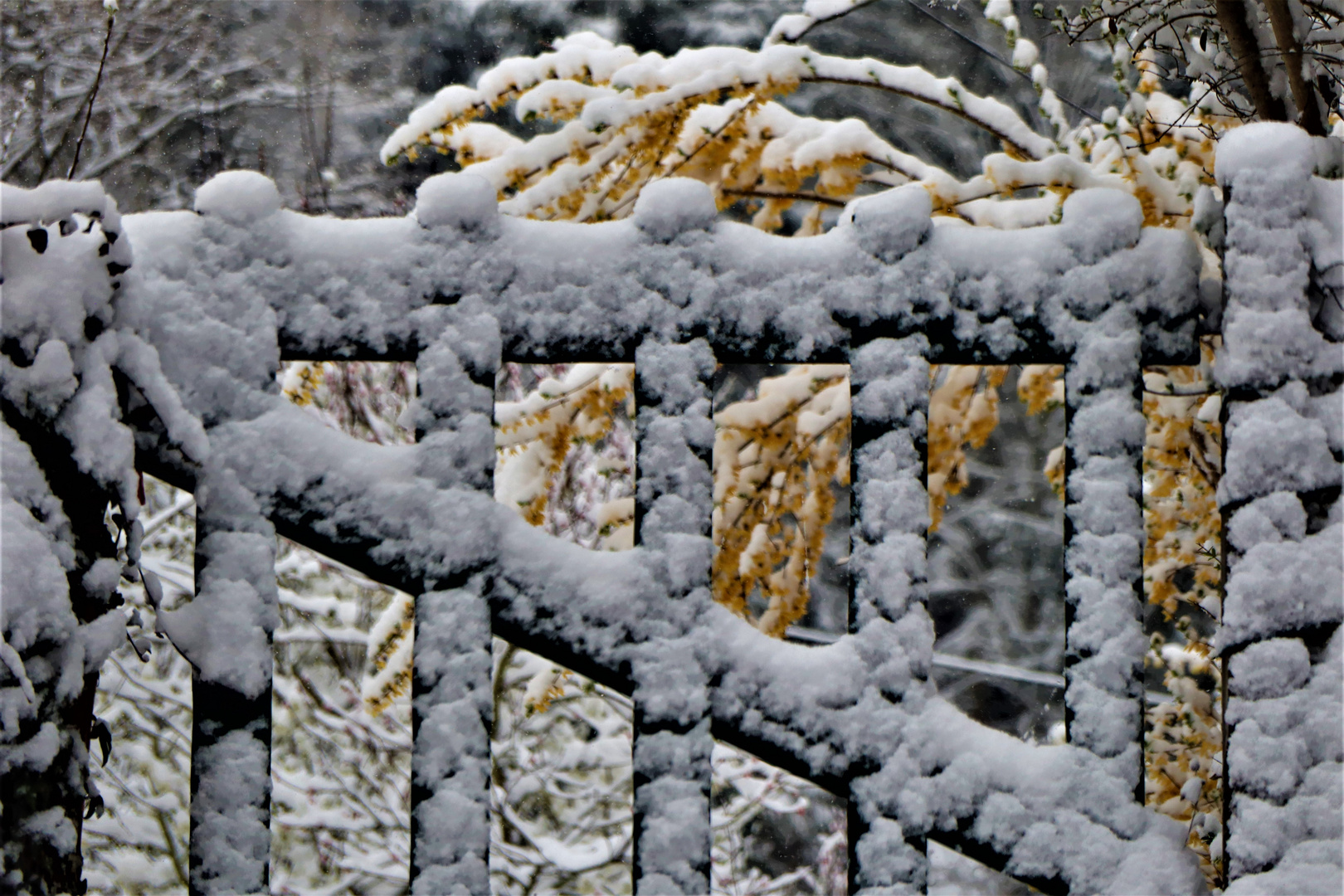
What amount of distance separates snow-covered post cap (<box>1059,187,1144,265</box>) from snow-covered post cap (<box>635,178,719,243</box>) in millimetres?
411

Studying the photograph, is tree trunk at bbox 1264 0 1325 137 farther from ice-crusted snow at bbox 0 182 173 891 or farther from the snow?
ice-crusted snow at bbox 0 182 173 891

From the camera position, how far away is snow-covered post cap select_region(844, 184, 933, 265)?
1.16 metres

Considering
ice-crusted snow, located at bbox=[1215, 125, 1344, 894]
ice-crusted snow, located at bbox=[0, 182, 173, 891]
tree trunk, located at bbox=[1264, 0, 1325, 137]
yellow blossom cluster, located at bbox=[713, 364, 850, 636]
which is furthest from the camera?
yellow blossom cluster, located at bbox=[713, 364, 850, 636]

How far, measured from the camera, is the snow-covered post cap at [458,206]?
1.14 m

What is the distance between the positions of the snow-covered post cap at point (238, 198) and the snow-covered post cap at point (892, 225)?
25.5 inches

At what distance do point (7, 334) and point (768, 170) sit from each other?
1.20 m

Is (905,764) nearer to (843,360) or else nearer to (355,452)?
(843,360)

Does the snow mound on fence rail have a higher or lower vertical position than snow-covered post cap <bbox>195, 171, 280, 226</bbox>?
lower

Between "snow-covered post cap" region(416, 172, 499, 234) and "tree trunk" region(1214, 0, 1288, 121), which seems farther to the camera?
"tree trunk" region(1214, 0, 1288, 121)

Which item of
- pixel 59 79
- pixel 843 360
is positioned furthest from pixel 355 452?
pixel 59 79

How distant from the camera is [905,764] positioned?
1.12 m

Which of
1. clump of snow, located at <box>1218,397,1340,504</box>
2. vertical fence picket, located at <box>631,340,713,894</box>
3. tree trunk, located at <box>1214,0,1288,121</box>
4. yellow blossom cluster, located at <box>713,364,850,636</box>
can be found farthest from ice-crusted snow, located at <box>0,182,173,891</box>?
tree trunk, located at <box>1214,0,1288,121</box>

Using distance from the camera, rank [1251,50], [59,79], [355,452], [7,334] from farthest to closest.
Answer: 1. [59,79]
2. [1251,50]
3. [355,452]
4. [7,334]

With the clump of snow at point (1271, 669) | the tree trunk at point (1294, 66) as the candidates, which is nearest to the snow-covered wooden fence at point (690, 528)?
the clump of snow at point (1271, 669)
